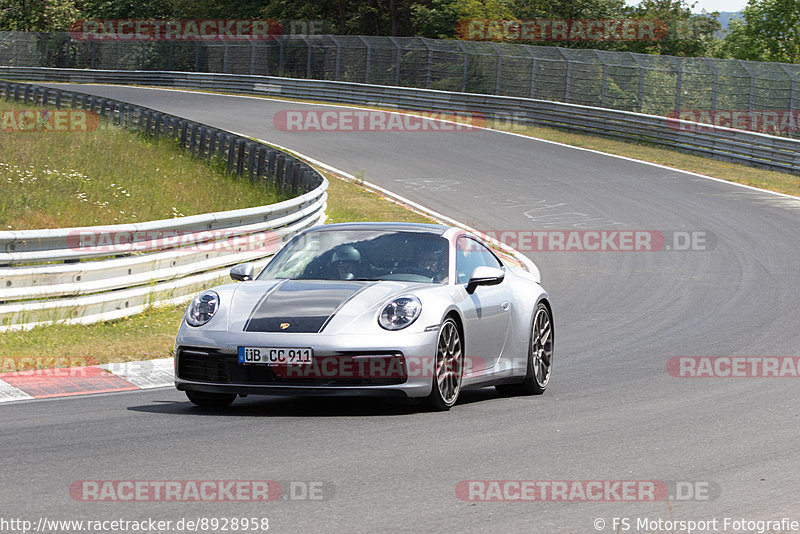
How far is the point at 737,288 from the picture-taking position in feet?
55.4

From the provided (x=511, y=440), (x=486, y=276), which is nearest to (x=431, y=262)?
(x=486, y=276)

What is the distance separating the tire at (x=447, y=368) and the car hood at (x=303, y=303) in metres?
0.44

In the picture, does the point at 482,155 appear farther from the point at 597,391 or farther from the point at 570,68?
the point at 597,391

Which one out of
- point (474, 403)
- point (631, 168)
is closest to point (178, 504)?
point (474, 403)

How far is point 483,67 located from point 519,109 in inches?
133

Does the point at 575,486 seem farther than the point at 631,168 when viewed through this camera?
No

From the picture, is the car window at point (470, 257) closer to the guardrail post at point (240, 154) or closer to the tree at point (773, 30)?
the guardrail post at point (240, 154)

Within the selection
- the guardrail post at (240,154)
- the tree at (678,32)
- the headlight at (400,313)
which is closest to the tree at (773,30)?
the tree at (678,32)

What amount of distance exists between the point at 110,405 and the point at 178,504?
3.09 metres

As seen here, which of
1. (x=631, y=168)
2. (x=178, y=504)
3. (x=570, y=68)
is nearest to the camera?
(x=178, y=504)

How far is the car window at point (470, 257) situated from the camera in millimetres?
8836

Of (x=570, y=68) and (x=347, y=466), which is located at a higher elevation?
(x=570, y=68)

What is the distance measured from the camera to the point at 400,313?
7.80m

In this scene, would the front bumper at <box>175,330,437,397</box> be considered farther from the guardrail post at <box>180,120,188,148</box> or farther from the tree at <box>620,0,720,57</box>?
the tree at <box>620,0,720,57</box>
